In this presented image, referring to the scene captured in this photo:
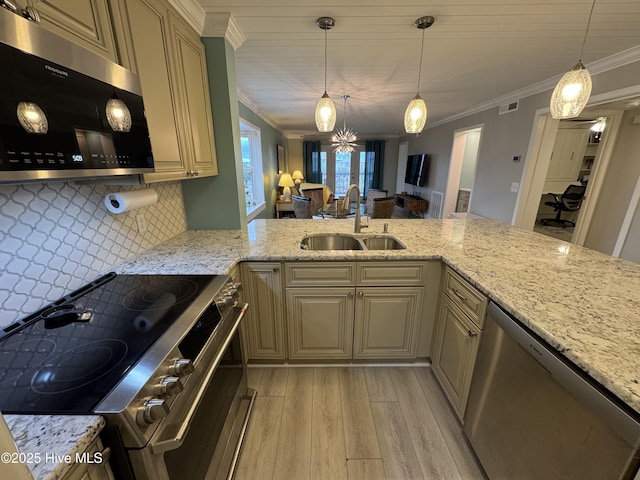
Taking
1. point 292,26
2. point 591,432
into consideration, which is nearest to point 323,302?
point 591,432

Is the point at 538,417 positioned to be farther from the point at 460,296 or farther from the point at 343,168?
the point at 343,168

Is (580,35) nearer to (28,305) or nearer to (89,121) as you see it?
(89,121)

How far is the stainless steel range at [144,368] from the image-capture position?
2.13ft

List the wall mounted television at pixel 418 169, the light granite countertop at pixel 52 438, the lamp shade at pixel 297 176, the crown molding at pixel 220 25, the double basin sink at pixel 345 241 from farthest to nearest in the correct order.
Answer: the lamp shade at pixel 297 176, the wall mounted television at pixel 418 169, the double basin sink at pixel 345 241, the crown molding at pixel 220 25, the light granite countertop at pixel 52 438

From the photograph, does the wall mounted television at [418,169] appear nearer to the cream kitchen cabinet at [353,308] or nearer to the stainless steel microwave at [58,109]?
the cream kitchen cabinet at [353,308]

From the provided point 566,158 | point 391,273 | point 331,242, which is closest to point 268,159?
point 331,242

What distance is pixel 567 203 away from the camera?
17.3 feet

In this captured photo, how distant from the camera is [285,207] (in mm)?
6305

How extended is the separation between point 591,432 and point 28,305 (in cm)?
195

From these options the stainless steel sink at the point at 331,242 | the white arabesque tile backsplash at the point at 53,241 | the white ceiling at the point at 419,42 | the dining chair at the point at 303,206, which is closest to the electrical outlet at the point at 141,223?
the white arabesque tile backsplash at the point at 53,241

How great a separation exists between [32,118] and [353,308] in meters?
1.66

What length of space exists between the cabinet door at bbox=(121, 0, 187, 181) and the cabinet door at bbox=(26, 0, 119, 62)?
0.14 metres

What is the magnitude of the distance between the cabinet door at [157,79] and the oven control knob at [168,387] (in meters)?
0.91

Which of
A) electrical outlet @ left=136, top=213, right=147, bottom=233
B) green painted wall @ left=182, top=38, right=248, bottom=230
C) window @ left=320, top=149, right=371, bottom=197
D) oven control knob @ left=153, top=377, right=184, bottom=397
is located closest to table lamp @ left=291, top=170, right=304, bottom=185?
window @ left=320, top=149, right=371, bottom=197
